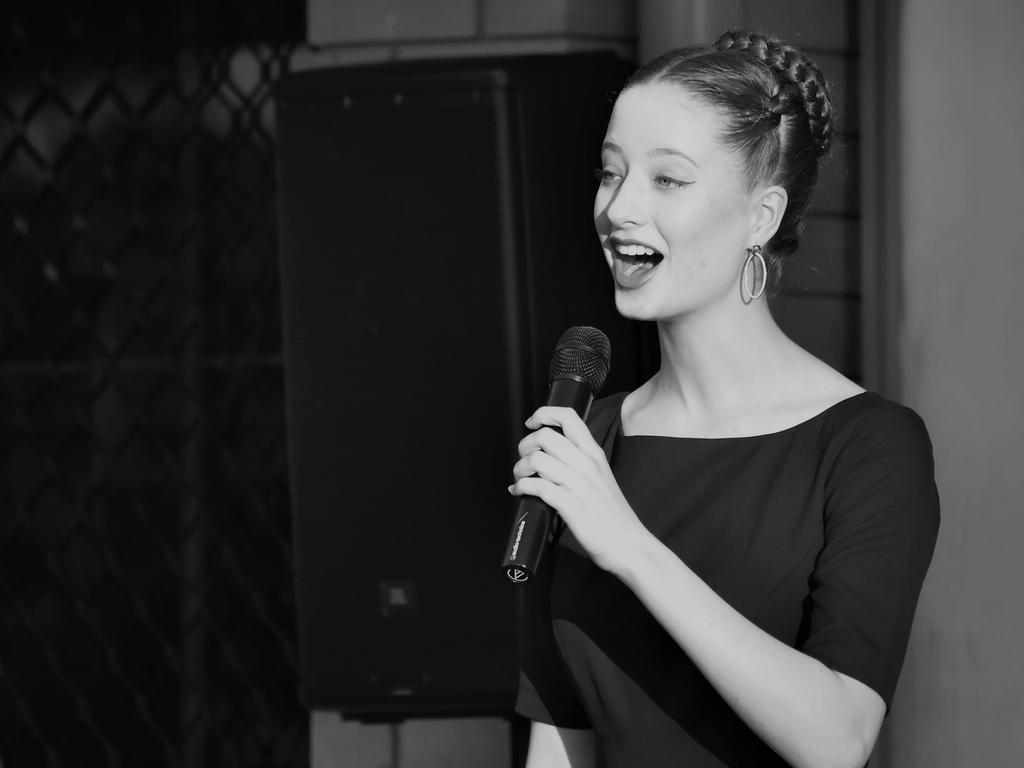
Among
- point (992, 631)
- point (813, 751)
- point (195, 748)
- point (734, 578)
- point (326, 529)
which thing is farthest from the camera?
point (195, 748)

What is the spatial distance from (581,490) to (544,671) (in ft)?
1.41

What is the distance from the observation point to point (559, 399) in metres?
1.25

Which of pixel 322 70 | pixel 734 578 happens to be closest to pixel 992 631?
pixel 734 578

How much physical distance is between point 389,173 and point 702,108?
1.00m

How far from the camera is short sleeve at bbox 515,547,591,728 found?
1.46m

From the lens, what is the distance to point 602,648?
1383mm

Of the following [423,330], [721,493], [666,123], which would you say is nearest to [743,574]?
[721,493]

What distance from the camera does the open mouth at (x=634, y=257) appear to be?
1.34m

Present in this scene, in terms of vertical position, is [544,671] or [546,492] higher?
[546,492]

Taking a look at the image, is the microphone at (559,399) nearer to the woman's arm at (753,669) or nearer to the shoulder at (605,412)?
the woman's arm at (753,669)

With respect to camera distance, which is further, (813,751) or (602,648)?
(602,648)

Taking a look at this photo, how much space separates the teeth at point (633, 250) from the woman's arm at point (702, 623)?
0.27 m

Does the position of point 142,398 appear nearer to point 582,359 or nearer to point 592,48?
point 592,48

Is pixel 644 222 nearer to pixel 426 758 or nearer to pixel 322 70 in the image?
pixel 322 70
